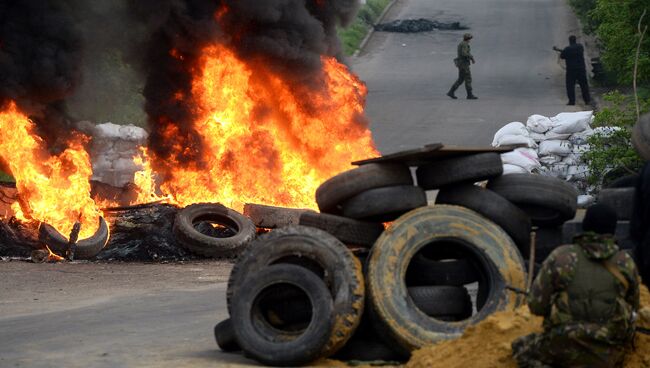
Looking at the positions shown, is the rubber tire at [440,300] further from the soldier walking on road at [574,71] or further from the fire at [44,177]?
the soldier walking on road at [574,71]

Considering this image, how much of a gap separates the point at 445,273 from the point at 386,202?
77cm

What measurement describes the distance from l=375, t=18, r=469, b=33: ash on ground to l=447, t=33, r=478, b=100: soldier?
10.8 m

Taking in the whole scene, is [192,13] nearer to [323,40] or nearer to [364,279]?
[323,40]

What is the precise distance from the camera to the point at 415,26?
43125mm

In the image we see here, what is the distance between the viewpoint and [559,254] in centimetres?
791

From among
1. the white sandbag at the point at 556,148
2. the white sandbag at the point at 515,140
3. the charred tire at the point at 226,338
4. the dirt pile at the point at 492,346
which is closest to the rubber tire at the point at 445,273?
the dirt pile at the point at 492,346

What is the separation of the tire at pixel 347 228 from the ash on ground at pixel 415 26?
108 ft

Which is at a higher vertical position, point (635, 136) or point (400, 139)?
point (635, 136)

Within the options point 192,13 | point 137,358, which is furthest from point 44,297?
point 192,13

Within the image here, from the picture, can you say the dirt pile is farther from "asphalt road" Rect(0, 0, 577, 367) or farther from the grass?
the grass

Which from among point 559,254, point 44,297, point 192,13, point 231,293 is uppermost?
point 192,13

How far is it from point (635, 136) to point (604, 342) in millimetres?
4395

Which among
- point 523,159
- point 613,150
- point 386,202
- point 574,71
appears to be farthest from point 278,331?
point 574,71

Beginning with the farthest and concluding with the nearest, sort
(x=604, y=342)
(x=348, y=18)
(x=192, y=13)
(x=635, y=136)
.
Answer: (x=348, y=18), (x=192, y=13), (x=635, y=136), (x=604, y=342)
